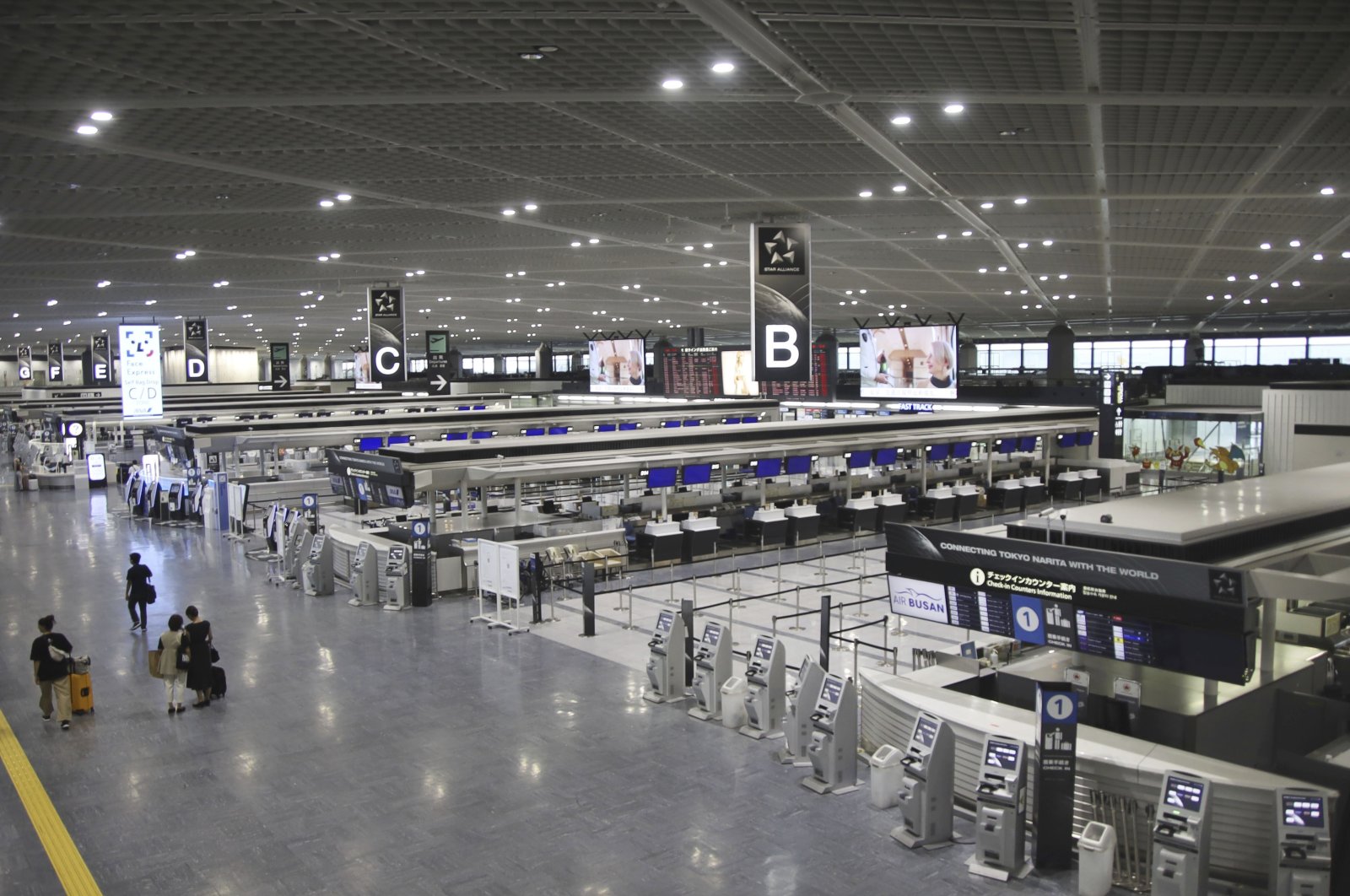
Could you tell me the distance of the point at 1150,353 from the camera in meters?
48.9

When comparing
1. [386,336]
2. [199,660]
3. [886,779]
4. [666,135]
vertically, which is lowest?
[886,779]

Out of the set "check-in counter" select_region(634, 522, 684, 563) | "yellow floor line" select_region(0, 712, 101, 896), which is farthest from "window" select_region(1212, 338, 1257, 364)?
"yellow floor line" select_region(0, 712, 101, 896)

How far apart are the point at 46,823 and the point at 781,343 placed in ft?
29.4

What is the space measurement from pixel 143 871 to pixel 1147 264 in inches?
770

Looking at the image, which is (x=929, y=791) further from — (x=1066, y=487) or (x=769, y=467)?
(x=1066, y=487)

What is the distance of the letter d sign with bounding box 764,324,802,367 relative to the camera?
41.8 ft

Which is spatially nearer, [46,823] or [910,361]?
[46,823]

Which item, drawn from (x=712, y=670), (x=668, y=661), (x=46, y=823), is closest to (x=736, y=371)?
(x=668, y=661)

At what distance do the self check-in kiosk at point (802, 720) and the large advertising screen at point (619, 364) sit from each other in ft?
63.2

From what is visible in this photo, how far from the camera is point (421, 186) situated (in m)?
11.8

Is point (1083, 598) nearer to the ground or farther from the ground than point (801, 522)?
farther from the ground

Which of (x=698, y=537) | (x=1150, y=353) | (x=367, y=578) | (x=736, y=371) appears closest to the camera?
(x=367, y=578)

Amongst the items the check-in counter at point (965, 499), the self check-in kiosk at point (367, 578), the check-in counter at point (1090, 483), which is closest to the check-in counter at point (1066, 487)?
the check-in counter at point (1090, 483)

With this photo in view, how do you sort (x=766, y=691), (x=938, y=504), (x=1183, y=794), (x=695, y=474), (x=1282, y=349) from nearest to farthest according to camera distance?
(x=1183, y=794), (x=766, y=691), (x=695, y=474), (x=938, y=504), (x=1282, y=349)
